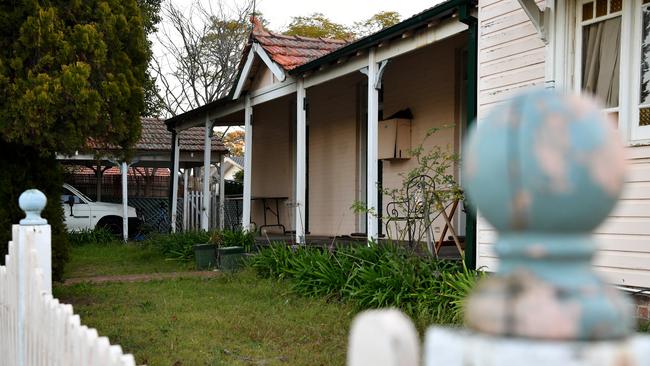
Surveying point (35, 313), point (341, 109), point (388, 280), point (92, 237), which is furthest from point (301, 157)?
point (92, 237)

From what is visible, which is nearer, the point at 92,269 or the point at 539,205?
the point at 539,205

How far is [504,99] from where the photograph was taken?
655 cm

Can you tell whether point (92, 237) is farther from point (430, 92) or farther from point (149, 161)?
point (430, 92)

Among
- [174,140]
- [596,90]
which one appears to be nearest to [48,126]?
[596,90]

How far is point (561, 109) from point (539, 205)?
0.12 m

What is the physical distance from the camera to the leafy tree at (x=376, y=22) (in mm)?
34284

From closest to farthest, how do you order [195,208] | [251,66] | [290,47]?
[290,47]
[251,66]
[195,208]

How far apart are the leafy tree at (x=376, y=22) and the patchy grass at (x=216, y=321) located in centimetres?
2704

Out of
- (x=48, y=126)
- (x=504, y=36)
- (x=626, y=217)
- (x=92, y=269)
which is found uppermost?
(x=504, y=36)

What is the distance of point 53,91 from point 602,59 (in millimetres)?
5551

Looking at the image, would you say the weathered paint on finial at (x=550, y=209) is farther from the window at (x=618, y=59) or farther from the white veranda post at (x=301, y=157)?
the white veranda post at (x=301, y=157)

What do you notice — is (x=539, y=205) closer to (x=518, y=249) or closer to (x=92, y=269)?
(x=518, y=249)

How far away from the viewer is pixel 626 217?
5.46 m

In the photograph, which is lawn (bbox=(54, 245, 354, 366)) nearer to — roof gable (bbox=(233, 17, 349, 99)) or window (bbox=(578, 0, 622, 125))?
window (bbox=(578, 0, 622, 125))
